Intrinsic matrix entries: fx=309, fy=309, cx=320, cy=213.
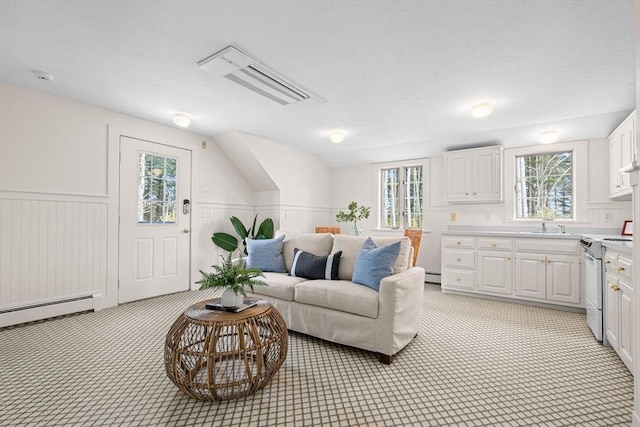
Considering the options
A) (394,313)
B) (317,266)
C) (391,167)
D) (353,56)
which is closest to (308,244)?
(317,266)

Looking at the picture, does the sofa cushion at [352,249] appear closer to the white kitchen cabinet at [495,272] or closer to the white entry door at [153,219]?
the white kitchen cabinet at [495,272]

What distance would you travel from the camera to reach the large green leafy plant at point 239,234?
4.81m

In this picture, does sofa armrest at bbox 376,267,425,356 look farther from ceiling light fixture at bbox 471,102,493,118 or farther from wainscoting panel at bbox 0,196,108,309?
wainscoting panel at bbox 0,196,108,309

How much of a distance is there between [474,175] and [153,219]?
4691 mm

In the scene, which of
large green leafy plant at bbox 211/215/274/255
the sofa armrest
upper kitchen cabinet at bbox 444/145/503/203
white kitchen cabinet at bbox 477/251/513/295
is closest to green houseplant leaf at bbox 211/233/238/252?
large green leafy plant at bbox 211/215/274/255

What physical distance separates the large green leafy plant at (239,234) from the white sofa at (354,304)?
193 centimetres

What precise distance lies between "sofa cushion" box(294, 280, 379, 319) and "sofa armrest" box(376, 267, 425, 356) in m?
0.08

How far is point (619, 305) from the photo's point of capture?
2256mm

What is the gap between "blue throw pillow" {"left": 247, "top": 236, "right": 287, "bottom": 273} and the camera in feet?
11.0

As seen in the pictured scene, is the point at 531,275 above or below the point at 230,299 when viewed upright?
below

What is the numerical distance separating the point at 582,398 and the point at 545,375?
27cm

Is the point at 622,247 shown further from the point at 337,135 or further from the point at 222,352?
the point at 337,135

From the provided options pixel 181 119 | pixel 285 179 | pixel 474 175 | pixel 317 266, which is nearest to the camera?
pixel 317 266

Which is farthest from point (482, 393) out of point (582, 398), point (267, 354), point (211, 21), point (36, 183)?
point (36, 183)
